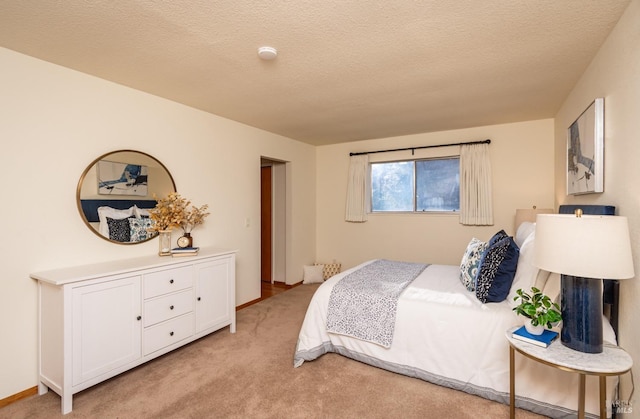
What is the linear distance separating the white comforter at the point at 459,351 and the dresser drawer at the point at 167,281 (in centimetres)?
117

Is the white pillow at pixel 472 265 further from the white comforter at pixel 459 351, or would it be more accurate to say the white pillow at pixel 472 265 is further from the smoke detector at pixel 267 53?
the smoke detector at pixel 267 53

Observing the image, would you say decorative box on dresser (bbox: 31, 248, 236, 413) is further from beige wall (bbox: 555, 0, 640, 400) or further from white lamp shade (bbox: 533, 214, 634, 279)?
beige wall (bbox: 555, 0, 640, 400)

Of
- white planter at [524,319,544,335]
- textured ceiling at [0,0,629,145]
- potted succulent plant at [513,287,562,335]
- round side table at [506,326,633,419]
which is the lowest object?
round side table at [506,326,633,419]

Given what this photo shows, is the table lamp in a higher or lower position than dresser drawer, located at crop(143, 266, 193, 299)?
higher

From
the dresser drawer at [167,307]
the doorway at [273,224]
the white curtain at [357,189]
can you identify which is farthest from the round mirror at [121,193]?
the white curtain at [357,189]

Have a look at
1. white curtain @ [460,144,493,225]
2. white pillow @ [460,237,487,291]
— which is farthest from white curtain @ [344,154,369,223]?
white pillow @ [460,237,487,291]

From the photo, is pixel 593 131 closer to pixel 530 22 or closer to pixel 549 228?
pixel 530 22

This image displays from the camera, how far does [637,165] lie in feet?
5.07

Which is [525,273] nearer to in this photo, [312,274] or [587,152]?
[587,152]

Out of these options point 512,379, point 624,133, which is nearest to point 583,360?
point 512,379

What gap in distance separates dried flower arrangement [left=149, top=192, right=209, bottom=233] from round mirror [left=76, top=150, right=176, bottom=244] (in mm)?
86

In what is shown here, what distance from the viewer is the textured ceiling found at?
5.40 feet

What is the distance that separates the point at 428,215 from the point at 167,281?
3.58 m

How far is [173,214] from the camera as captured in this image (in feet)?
9.61
